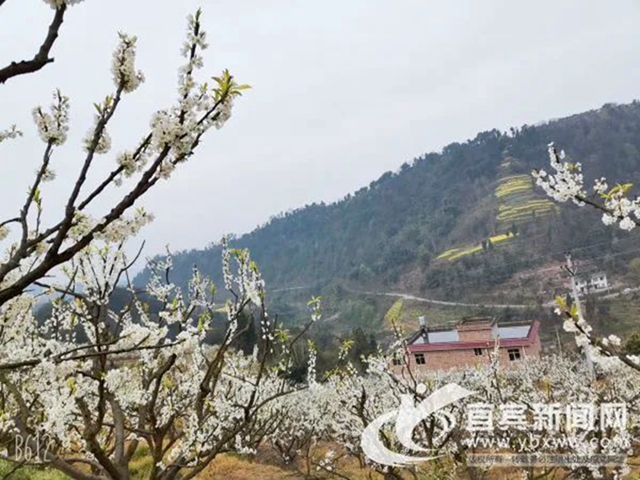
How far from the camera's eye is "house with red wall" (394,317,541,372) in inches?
1444

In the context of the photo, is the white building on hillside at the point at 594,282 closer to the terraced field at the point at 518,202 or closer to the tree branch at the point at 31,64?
the terraced field at the point at 518,202

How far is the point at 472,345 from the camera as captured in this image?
3716cm

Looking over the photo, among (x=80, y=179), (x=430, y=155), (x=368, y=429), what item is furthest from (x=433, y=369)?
(x=430, y=155)

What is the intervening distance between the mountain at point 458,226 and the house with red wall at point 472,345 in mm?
36225

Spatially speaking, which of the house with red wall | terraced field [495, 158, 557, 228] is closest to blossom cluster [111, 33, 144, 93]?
the house with red wall

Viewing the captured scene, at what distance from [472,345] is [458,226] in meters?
79.3

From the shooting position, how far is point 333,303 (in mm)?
97500

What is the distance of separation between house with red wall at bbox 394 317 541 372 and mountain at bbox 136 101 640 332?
36.2 m

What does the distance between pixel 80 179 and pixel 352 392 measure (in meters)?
10.7

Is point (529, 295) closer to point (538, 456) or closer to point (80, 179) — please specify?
point (538, 456)

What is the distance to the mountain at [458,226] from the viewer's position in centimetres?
8488

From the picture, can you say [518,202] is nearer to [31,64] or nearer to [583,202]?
[583,202]

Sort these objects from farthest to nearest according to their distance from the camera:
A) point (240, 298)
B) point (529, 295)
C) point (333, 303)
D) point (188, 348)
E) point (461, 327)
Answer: point (333, 303)
point (529, 295)
point (461, 327)
point (240, 298)
point (188, 348)

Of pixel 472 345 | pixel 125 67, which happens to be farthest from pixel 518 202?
pixel 125 67
